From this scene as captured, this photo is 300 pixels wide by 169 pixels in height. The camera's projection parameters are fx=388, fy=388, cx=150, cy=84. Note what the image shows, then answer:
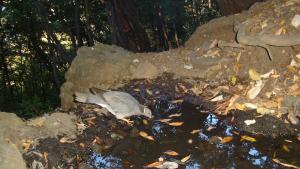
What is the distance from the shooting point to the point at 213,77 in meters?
5.14

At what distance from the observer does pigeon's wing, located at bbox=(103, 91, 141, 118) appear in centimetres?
436

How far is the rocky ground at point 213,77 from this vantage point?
3953mm

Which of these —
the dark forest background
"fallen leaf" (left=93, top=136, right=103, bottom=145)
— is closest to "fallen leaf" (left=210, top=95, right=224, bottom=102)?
"fallen leaf" (left=93, top=136, right=103, bottom=145)

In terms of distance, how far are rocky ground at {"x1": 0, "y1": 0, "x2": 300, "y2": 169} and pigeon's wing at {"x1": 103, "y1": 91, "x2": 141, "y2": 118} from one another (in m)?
0.16

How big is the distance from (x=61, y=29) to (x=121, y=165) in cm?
1162

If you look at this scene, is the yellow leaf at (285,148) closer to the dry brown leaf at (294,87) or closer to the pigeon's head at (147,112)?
the dry brown leaf at (294,87)

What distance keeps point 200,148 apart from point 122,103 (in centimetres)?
117

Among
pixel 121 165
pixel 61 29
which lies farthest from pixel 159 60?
pixel 61 29

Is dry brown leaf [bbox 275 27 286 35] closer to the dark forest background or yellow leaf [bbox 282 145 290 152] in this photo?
yellow leaf [bbox 282 145 290 152]

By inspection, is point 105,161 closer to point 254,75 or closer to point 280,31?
point 254,75

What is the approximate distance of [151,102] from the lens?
189 inches

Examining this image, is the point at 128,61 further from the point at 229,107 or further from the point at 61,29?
the point at 61,29

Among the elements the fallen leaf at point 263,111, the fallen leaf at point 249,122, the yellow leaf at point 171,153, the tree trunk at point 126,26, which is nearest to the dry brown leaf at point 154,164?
the yellow leaf at point 171,153


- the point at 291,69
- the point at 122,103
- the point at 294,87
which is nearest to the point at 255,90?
the point at 294,87
